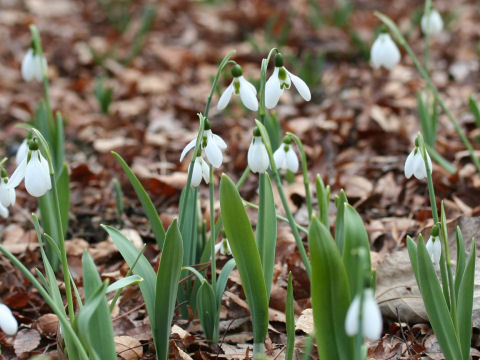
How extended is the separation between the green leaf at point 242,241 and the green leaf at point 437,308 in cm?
38

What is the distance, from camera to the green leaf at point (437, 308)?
142 cm

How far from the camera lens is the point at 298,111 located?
3.81 meters

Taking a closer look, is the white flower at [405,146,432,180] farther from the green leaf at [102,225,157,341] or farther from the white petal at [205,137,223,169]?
the green leaf at [102,225,157,341]

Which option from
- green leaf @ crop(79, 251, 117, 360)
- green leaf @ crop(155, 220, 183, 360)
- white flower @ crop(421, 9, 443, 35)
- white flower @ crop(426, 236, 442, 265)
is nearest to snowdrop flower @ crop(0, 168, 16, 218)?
green leaf @ crop(79, 251, 117, 360)

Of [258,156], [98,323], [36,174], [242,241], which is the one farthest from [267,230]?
[36,174]

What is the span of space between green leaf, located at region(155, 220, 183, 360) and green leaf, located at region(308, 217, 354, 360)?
35cm

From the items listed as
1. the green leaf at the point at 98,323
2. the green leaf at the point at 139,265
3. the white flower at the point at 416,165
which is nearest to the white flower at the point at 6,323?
the green leaf at the point at 98,323

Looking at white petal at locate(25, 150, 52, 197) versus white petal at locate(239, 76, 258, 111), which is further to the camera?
white petal at locate(239, 76, 258, 111)

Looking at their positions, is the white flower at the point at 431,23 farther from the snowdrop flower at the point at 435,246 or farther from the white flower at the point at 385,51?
the snowdrop flower at the point at 435,246

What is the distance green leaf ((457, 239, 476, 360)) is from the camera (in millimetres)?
1419

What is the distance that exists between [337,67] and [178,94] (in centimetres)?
116

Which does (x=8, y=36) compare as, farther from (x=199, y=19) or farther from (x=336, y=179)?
(x=336, y=179)

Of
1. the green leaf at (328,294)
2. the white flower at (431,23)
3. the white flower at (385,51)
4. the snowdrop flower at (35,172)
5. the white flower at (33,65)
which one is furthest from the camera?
the white flower at (431,23)

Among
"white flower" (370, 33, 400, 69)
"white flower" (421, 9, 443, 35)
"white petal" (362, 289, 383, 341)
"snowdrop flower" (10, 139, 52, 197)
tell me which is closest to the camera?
"white petal" (362, 289, 383, 341)
